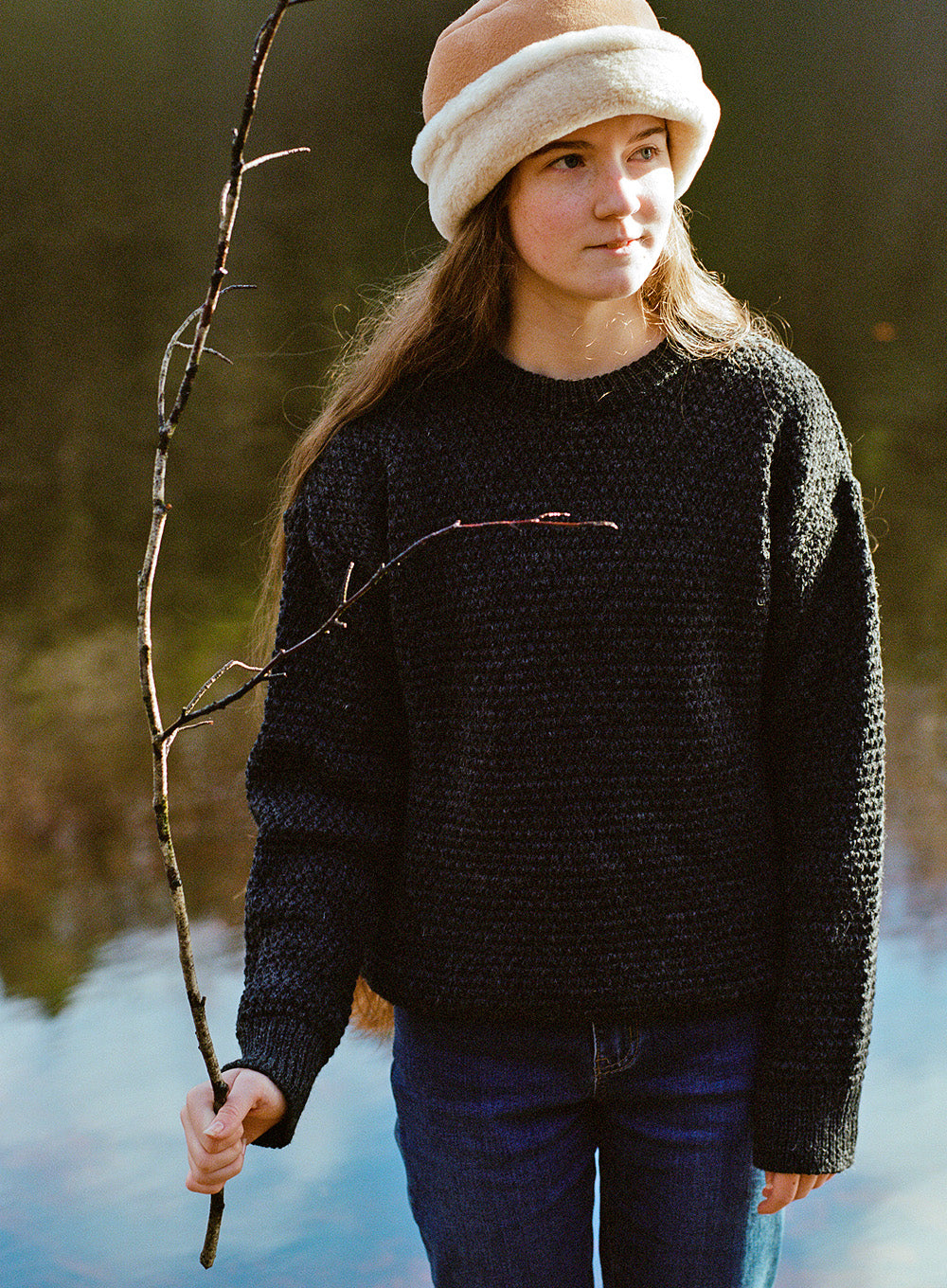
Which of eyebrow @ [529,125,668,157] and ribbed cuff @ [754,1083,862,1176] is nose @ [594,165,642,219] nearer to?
eyebrow @ [529,125,668,157]

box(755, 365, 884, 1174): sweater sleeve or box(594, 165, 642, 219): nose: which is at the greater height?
box(594, 165, 642, 219): nose

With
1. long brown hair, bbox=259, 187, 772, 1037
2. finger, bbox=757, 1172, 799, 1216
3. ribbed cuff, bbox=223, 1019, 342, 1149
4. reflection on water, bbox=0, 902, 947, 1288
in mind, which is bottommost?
reflection on water, bbox=0, 902, 947, 1288

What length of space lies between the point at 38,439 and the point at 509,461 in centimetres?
115

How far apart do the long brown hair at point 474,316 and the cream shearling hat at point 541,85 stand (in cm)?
3

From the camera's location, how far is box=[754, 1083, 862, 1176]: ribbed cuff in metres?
0.80

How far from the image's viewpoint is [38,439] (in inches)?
70.9

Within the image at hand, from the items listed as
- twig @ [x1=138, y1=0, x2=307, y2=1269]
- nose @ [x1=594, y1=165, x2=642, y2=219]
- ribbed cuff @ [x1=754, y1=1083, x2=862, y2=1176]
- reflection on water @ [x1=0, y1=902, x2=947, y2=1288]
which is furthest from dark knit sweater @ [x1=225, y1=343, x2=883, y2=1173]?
reflection on water @ [x1=0, y1=902, x2=947, y2=1288]

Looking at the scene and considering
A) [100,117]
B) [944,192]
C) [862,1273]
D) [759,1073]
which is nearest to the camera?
[759,1073]

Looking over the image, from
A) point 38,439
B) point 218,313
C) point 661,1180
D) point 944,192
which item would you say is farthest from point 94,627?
point 944,192

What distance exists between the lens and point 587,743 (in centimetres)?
82

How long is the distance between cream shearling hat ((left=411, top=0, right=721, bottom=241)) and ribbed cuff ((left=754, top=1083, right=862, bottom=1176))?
1.99 ft

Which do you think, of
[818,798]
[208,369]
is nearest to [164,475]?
[818,798]

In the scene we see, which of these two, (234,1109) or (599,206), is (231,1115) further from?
(599,206)

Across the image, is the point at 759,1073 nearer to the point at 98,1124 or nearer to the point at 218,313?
the point at 98,1124
